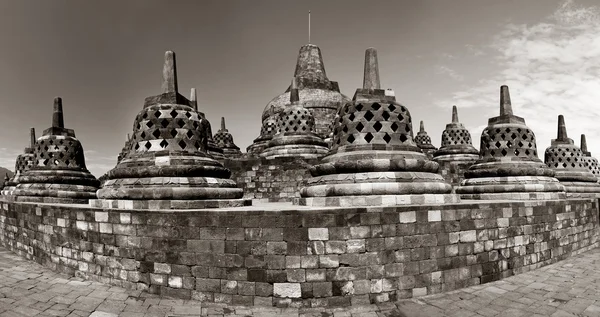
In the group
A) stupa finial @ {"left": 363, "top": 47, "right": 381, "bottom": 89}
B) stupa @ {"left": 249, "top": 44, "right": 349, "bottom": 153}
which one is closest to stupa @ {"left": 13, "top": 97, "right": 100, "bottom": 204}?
stupa finial @ {"left": 363, "top": 47, "right": 381, "bottom": 89}

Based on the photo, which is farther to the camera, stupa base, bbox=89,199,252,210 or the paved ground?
stupa base, bbox=89,199,252,210

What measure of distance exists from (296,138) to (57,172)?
7475 mm

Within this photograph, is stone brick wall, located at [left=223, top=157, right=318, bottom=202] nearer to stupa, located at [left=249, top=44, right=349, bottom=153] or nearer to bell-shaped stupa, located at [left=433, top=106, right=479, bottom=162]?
stupa, located at [left=249, top=44, right=349, bottom=153]

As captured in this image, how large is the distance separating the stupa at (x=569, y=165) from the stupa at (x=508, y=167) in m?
4.03

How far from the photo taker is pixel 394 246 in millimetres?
4961

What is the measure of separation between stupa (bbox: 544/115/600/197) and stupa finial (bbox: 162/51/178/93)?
12.0 metres

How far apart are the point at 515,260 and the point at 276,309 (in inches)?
165

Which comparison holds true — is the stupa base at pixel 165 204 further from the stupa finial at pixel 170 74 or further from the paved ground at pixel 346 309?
the stupa finial at pixel 170 74

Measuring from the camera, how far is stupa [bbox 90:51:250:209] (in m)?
5.93

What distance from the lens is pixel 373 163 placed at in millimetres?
6016

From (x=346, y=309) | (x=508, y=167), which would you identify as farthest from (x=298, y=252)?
(x=508, y=167)

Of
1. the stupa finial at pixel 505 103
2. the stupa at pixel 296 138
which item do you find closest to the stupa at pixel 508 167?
the stupa finial at pixel 505 103

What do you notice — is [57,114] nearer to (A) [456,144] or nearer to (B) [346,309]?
(B) [346,309]

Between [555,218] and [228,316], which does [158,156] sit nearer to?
→ [228,316]
